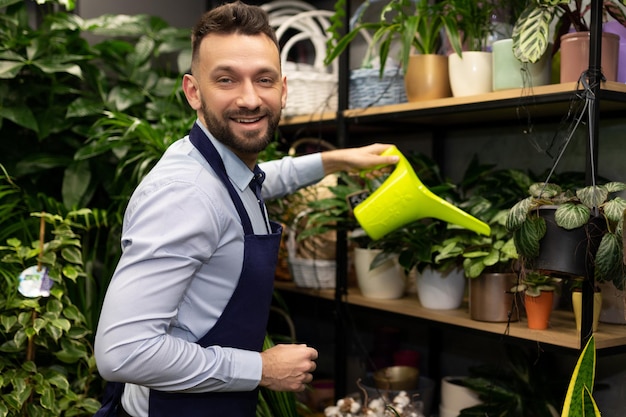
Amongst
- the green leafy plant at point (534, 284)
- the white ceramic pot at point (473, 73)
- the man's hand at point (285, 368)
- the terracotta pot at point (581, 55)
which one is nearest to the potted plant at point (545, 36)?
the terracotta pot at point (581, 55)

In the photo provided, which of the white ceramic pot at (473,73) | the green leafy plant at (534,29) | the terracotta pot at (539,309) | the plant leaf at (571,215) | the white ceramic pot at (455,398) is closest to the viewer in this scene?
the plant leaf at (571,215)

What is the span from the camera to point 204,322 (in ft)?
4.68

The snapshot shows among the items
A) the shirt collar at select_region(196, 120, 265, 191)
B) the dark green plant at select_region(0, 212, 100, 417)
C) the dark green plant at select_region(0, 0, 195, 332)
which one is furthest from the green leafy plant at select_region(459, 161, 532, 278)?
the dark green plant at select_region(0, 212, 100, 417)

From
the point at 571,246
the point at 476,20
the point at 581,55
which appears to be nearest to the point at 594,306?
the point at 571,246

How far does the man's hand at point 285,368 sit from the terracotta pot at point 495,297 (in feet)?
2.11

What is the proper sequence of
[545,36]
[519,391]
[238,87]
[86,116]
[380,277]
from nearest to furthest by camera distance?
[238,87] < [545,36] < [519,391] < [380,277] < [86,116]

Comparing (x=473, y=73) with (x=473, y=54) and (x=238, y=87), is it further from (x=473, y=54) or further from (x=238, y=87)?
(x=238, y=87)

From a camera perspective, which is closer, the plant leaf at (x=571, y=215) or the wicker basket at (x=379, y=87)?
the plant leaf at (x=571, y=215)

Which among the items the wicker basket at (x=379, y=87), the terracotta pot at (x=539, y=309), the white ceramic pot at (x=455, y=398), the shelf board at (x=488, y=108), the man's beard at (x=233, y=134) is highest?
the wicker basket at (x=379, y=87)

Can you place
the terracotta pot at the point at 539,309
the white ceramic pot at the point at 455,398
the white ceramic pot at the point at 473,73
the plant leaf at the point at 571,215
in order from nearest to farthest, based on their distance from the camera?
1. the plant leaf at the point at 571,215
2. the terracotta pot at the point at 539,309
3. the white ceramic pot at the point at 473,73
4. the white ceramic pot at the point at 455,398

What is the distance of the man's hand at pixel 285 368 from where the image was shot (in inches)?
55.2

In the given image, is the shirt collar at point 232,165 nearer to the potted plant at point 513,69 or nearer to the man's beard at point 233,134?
the man's beard at point 233,134

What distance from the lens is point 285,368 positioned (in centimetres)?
141

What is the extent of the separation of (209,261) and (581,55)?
99 cm
